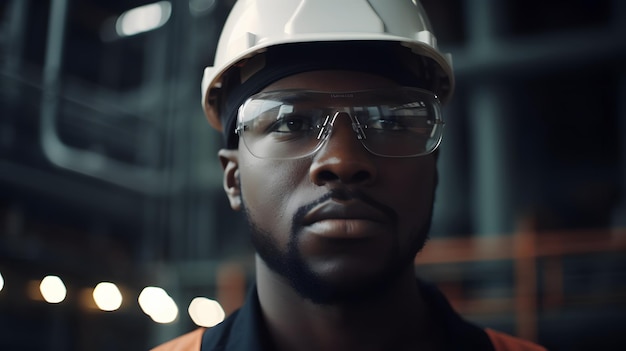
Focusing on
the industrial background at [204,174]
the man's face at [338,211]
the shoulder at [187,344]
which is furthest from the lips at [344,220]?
the industrial background at [204,174]

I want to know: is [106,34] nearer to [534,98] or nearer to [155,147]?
[155,147]

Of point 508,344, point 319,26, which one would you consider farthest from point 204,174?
point 319,26

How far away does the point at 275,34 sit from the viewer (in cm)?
147

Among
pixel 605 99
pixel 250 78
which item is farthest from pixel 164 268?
pixel 605 99

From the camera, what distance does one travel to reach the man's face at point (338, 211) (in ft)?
4.30

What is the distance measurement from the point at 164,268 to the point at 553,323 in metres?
3.55

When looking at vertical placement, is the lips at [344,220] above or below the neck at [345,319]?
above

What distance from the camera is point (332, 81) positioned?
1.40 metres

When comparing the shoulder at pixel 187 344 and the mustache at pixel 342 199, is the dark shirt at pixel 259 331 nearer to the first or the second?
the shoulder at pixel 187 344

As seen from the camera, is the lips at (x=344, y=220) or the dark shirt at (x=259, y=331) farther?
the dark shirt at (x=259, y=331)

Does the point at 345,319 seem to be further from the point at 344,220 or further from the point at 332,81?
the point at 332,81

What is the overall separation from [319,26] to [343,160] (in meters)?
0.32

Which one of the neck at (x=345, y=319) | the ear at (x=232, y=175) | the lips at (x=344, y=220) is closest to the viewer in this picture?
the lips at (x=344, y=220)

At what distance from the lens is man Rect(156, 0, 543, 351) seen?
1.33 m
